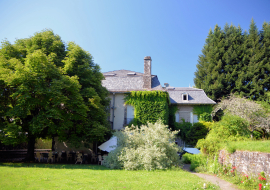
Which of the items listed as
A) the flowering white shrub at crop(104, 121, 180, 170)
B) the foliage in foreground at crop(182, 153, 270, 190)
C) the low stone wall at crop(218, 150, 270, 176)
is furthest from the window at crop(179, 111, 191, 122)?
the low stone wall at crop(218, 150, 270, 176)

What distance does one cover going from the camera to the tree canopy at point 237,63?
27141 millimetres

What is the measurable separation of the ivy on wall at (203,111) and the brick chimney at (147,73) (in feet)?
23.8

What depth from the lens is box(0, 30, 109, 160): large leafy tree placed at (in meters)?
11.8

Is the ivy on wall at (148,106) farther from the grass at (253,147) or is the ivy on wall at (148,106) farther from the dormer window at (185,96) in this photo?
the grass at (253,147)

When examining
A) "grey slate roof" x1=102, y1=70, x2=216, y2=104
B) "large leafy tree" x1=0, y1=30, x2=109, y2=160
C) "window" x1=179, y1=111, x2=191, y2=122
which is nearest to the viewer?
"large leafy tree" x1=0, y1=30, x2=109, y2=160

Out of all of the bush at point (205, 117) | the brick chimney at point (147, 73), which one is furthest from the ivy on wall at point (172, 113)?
the brick chimney at point (147, 73)

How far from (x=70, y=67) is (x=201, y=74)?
2489 centimetres

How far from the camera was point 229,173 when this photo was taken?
9539 millimetres

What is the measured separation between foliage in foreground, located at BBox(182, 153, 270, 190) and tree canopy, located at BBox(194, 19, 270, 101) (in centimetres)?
1793

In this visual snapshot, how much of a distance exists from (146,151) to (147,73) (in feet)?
34.3

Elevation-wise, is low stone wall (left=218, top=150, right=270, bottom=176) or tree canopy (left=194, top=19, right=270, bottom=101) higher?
tree canopy (left=194, top=19, right=270, bottom=101)

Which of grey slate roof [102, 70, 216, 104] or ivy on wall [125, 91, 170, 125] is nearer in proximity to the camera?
ivy on wall [125, 91, 170, 125]

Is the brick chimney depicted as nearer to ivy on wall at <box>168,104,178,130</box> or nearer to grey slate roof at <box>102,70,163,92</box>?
grey slate roof at <box>102,70,163,92</box>

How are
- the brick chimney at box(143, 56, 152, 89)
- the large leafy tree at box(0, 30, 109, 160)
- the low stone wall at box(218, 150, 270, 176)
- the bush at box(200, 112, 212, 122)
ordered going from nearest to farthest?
the low stone wall at box(218, 150, 270, 176)
the large leafy tree at box(0, 30, 109, 160)
the brick chimney at box(143, 56, 152, 89)
the bush at box(200, 112, 212, 122)
